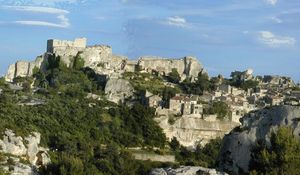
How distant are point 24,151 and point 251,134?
22531 mm

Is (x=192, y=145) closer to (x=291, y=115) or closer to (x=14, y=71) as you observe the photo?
(x=14, y=71)

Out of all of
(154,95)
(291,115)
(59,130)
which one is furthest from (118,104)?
(291,115)

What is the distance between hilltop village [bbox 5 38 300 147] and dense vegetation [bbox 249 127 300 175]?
43.4m

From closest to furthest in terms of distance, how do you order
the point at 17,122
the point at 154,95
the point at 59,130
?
1. the point at 17,122
2. the point at 59,130
3. the point at 154,95

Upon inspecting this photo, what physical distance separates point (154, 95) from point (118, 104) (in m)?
4.59

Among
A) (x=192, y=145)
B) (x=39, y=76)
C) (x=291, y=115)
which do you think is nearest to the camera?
(x=291, y=115)

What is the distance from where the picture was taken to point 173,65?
88.9m

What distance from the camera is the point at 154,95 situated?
72.7 m

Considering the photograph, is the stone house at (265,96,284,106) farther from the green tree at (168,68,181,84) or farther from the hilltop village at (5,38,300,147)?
the green tree at (168,68,181,84)

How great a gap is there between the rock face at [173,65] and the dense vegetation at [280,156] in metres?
64.6

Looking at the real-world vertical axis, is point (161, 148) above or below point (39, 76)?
below

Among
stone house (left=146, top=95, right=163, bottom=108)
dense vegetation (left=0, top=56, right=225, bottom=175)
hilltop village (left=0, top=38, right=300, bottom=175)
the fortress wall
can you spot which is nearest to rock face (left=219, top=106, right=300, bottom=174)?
hilltop village (left=0, top=38, right=300, bottom=175)

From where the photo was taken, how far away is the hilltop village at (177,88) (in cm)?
6844

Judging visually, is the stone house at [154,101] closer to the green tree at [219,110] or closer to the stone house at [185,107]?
the stone house at [185,107]
